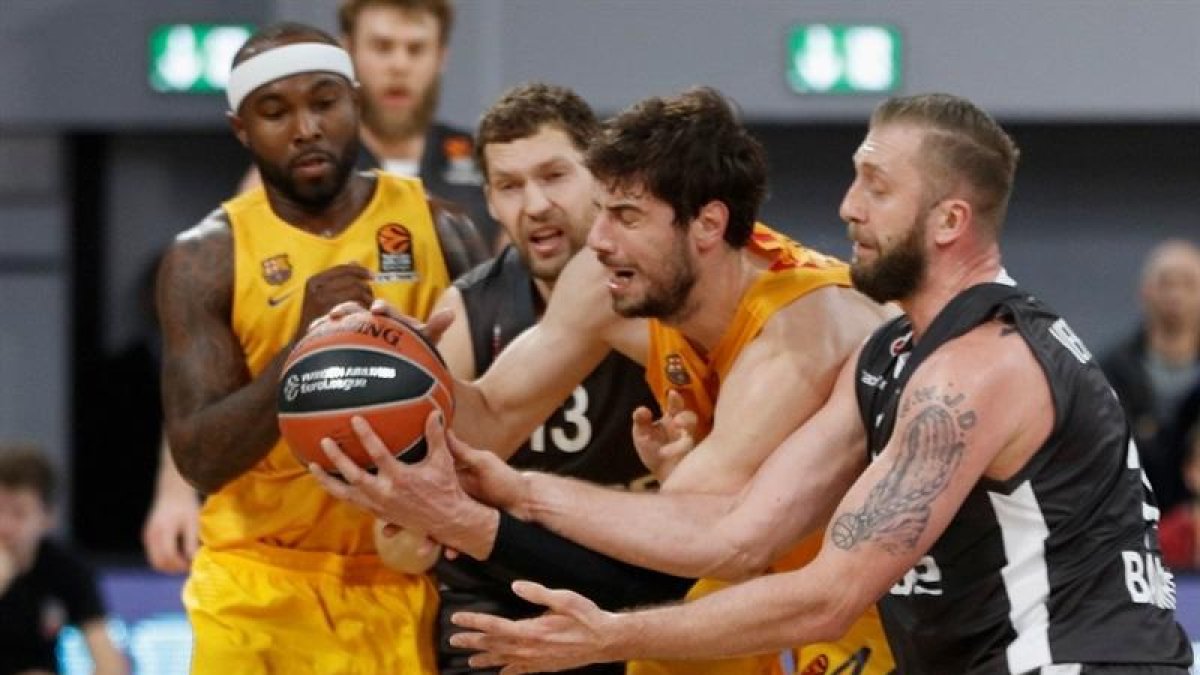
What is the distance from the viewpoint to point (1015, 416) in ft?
14.1

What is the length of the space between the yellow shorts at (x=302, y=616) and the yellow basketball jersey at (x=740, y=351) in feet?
2.04

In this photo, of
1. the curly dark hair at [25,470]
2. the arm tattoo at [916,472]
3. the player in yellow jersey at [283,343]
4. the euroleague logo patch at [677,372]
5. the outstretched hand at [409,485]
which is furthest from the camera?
the curly dark hair at [25,470]

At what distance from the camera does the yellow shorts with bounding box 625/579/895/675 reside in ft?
17.3

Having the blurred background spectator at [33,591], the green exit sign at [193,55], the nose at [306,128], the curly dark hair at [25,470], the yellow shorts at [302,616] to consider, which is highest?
the nose at [306,128]

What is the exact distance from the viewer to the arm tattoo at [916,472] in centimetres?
428

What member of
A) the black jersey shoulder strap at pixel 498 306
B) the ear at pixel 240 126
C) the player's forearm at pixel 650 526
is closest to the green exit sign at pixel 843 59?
the black jersey shoulder strap at pixel 498 306

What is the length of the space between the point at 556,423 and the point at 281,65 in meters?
1.04

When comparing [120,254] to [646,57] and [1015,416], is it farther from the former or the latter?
[1015,416]

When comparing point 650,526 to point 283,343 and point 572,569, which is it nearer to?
point 572,569

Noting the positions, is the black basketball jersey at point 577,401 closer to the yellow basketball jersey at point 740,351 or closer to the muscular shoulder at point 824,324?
the yellow basketball jersey at point 740,351

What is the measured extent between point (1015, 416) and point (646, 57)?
5.76 m

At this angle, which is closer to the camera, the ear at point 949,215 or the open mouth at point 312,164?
the ear at point 949,215

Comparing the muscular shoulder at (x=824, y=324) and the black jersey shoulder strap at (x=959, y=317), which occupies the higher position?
the black jersey shoulder strap at (x=959, y=317)

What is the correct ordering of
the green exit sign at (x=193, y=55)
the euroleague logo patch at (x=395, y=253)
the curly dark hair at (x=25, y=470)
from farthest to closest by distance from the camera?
the green exit sign at (x=193, y=55) → the curly dark hair at (x=25, y=470) → the euroleague logo patch at (x=395, y=253)
